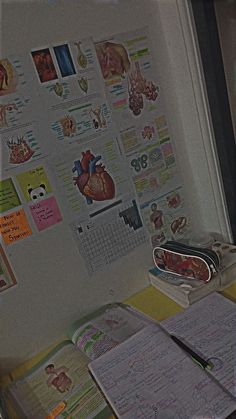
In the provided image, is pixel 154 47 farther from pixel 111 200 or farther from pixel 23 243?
pixel 23 243

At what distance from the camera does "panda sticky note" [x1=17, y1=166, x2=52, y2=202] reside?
0.81 m

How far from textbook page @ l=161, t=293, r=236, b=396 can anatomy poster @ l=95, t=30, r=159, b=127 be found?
446mm

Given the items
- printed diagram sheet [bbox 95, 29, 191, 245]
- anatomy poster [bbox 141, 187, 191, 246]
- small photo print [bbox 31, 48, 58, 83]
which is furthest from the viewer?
anatomy poster [bbox 141, 187, 191, 246]

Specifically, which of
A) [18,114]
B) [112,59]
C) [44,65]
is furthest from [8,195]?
[112,59]

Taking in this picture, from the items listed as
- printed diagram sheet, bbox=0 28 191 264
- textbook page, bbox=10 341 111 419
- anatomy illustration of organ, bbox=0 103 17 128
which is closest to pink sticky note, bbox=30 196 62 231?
printed diagram sheet, bbox=0 28 191 264

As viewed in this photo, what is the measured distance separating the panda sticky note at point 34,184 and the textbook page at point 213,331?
378mm

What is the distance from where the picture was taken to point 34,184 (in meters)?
0.82

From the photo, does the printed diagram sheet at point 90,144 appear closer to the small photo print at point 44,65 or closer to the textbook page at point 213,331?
the small photo print at point 44,65

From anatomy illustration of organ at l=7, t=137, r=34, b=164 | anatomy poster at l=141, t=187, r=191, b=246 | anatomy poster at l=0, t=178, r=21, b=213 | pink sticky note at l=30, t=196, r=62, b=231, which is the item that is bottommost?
anatomy poster at l=141, t=187, r=191, b=246

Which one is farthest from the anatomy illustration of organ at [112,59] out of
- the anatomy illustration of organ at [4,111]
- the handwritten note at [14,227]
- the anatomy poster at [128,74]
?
the handwritten note at [14,227]

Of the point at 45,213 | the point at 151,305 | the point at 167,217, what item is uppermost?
the point at 45,213

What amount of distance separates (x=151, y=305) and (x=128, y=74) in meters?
0.54

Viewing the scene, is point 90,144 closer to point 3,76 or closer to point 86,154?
point 86,154

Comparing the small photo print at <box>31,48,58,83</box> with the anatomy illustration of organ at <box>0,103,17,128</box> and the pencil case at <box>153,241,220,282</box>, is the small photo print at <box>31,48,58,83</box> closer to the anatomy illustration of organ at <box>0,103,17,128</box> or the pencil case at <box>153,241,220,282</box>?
the anatomy illustration of organ at <box>0,103,17,128</box>
